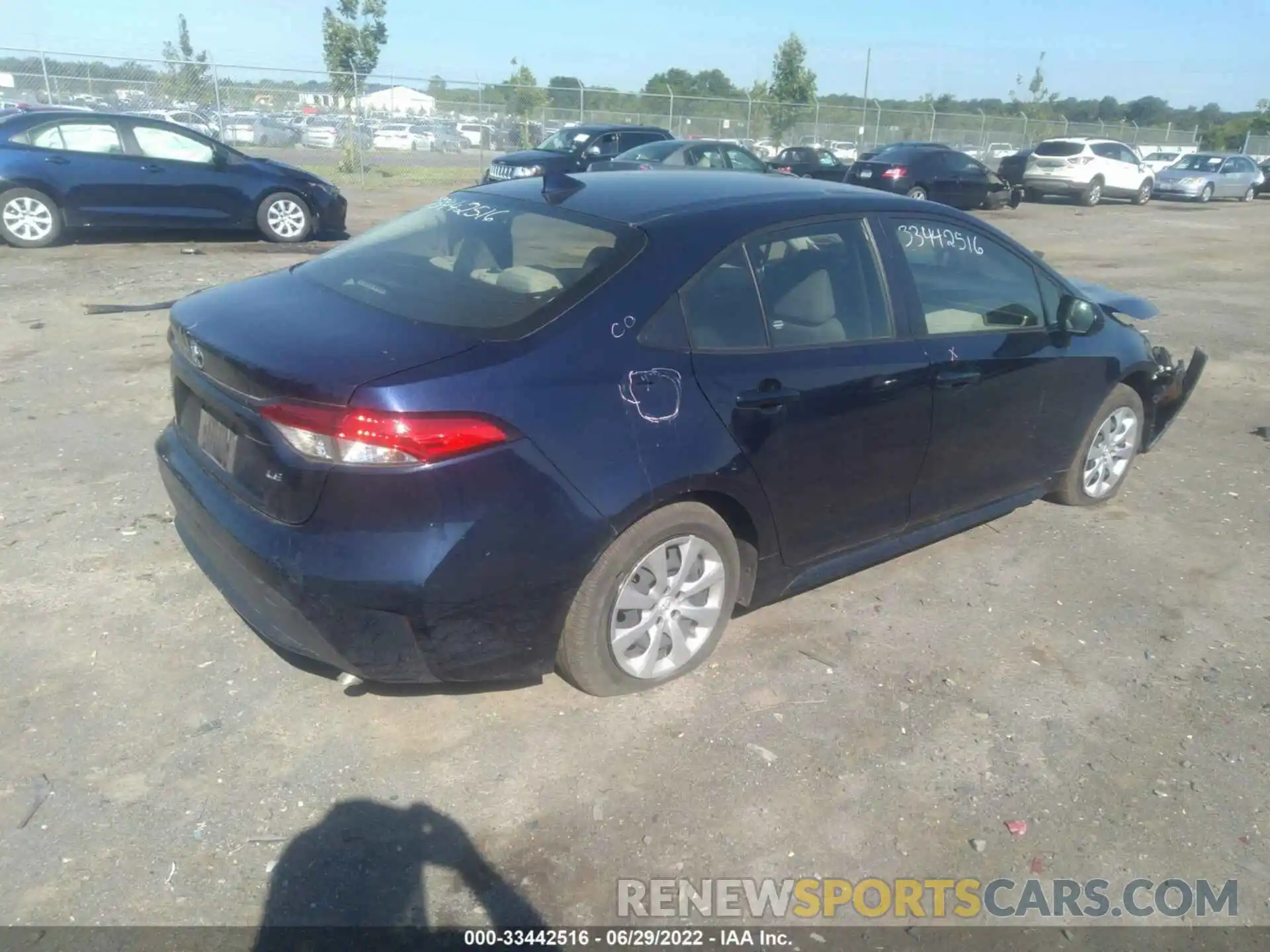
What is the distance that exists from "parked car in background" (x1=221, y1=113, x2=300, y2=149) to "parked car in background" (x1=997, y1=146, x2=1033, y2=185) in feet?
62.9

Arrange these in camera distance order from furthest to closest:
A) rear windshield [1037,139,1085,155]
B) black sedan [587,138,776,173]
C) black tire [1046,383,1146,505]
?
rear windshield [1037,139,1085,155], black sedan [587,138,776,173], black tire [1046,383,1146,505]

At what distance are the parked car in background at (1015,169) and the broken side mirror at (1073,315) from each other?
23.8 meters

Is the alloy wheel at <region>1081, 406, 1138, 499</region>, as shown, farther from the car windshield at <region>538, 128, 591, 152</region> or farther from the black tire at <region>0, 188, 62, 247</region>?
the car windshield at <region>538, 128, 591, 152</region>

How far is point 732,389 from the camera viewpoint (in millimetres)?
3375

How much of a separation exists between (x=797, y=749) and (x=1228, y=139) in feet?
203

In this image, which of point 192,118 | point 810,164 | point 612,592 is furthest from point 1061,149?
point 612,592

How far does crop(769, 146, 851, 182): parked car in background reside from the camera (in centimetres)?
2328

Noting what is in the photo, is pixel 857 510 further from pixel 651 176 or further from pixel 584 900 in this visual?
pixel 584 900

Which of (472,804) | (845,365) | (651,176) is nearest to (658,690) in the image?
(472,804)

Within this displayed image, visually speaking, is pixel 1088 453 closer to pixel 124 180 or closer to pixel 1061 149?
pixel 124 180

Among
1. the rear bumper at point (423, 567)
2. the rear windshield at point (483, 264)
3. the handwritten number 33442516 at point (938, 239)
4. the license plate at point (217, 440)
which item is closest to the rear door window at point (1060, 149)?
the handwritten number 33442516 at point (938, 239)

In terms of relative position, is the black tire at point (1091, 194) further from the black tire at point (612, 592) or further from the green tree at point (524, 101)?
the black tire at point (612, 592)

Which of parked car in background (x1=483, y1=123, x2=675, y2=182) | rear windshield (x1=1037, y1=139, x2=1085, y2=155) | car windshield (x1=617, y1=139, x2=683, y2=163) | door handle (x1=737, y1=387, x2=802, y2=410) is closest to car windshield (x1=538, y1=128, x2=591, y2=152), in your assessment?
parked car in background (x1=483, y1=123, x2=675, y2=182)

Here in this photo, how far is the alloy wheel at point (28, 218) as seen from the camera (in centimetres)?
1135
